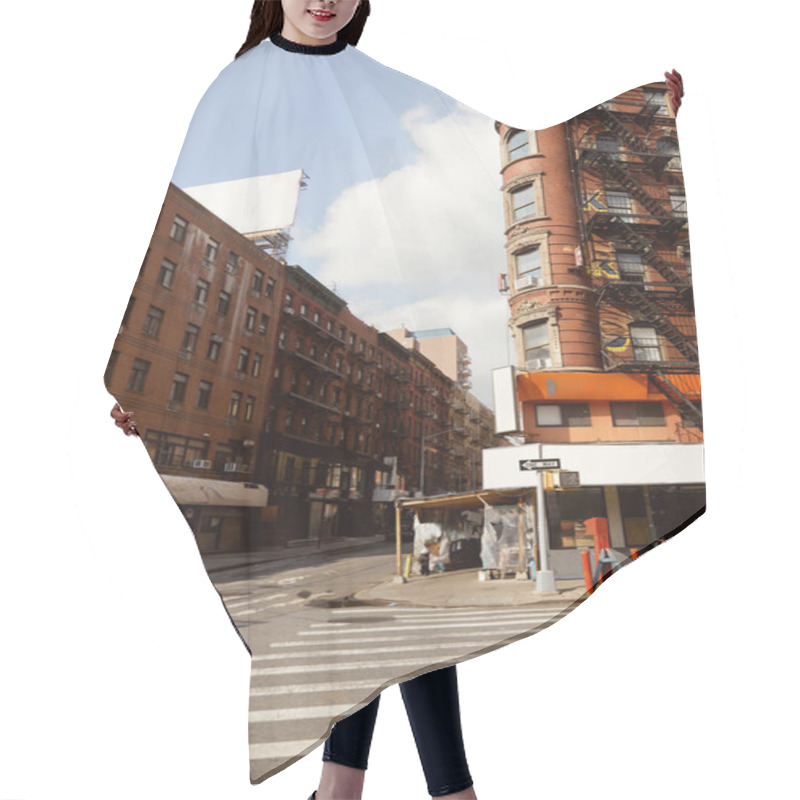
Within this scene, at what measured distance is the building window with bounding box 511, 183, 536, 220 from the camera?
1.76 m

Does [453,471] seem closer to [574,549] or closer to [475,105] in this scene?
[574,549]

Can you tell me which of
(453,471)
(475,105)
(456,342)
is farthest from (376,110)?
(453,471)

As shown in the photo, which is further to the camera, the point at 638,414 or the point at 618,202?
the point at 618,202

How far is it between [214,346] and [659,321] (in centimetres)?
116

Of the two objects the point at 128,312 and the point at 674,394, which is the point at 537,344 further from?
the point at 128,312

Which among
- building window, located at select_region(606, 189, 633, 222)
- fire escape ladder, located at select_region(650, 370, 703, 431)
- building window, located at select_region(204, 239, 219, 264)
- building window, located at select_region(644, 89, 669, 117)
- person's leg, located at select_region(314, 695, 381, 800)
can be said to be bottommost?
person's leg, located at select_region(314, 695, 381, 800)

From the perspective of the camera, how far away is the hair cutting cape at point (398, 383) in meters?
1.64

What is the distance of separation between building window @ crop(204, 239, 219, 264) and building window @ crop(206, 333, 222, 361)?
0.20 metres

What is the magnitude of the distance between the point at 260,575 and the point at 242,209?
942mm

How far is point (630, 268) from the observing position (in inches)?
71.0

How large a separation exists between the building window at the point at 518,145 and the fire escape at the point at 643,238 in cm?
15

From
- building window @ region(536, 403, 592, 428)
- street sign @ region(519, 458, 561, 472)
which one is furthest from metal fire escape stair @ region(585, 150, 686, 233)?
street sign @ region(519, 458, 561, 472)

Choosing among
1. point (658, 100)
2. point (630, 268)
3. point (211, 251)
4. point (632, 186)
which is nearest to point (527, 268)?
point (630, 268)

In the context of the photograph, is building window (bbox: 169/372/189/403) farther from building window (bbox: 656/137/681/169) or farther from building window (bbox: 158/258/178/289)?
building window (bbox: 656/137/681/169)
